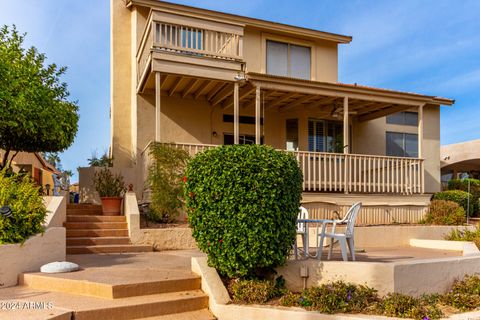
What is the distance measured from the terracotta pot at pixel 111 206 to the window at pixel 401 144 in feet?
36.5

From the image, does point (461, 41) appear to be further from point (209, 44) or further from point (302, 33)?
point (209, 44)

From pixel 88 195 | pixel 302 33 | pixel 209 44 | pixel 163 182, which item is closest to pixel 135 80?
pixel 209 44

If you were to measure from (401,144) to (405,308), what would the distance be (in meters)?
12.8

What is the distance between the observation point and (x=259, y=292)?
18.6 ft

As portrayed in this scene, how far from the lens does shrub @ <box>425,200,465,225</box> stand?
1255cm

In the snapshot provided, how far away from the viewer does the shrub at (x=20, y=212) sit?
6.50 metres

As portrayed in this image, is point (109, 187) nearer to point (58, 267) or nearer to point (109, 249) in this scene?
point (109, 249)

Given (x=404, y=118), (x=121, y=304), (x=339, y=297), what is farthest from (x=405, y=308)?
(x=404, y=118)

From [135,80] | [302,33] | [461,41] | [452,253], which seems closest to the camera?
[452,253]

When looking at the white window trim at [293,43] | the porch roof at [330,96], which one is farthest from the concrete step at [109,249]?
the white window trim at [293,43]

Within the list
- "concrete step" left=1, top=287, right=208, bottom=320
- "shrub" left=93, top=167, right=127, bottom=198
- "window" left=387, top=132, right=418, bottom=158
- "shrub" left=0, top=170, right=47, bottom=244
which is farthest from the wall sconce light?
"window" left=387, top=132, right=418, bottom=158

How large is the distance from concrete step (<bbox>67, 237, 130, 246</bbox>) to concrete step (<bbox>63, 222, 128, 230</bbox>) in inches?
23.0

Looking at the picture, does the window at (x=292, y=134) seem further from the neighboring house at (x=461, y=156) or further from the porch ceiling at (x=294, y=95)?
the neighboring house at (x=461, y=156)

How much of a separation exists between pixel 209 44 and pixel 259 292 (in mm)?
9084
